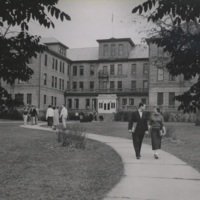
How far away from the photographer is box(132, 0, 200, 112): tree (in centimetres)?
560

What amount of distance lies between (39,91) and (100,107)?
1234 centimetres

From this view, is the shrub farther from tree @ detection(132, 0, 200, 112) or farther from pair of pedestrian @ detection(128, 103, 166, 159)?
tree @ detection(132, 0, 200, 112)

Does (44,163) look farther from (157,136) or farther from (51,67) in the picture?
(51,67)

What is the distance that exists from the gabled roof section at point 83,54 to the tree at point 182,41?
6235 centimetres

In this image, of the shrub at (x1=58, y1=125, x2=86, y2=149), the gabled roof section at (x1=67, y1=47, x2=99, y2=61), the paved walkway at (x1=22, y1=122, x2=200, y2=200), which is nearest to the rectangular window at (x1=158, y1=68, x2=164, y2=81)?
the gabled roof section at (x1=67, y1=47, x2=99, y2=61)

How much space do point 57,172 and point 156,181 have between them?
2767 millimetres

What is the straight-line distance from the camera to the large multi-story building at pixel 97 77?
201 ft

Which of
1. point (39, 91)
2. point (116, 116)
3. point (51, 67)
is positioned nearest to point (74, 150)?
point (116, 116)

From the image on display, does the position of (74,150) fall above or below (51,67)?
below

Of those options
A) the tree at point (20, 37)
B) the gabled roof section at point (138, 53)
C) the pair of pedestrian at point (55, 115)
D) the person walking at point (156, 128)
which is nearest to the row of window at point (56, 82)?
the gabled roof section at point (138, 53)

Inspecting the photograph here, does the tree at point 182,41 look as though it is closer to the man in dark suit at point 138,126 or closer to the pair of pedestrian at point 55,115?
the man in dark suit at point 138,126

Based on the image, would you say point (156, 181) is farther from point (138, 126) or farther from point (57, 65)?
point (57, 65)

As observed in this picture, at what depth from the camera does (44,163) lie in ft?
37.9

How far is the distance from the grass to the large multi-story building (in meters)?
44.1
